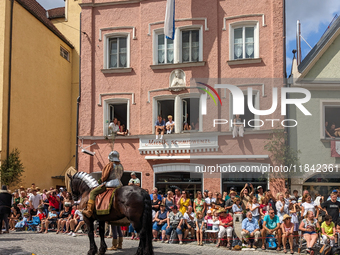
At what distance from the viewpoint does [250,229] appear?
13.1 metres

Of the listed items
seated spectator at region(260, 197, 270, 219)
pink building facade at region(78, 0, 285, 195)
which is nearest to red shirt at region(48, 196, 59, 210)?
pink building facade at region(78, 0, 285, 195)

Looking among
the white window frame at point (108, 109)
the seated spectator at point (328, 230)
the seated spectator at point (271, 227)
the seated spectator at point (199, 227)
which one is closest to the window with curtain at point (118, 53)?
the white window frame at point (108, 109)

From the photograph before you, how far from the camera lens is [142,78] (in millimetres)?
20438

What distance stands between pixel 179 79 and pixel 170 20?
110 inches

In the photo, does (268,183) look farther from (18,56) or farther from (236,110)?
(18,56)

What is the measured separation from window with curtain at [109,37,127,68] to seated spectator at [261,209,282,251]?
449 inches

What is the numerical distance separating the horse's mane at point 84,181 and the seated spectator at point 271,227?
556 cm

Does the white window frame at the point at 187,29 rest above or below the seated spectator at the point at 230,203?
above

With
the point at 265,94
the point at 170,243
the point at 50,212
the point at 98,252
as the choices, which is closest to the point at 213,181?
the point at 265,94

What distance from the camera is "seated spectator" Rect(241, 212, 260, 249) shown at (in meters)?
13.0

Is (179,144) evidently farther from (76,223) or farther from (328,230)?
(328,230)

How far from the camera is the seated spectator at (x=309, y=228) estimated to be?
12281 mm

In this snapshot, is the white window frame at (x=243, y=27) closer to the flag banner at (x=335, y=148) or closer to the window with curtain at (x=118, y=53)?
the flag banner at (x=335, y=148)

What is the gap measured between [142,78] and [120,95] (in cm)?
143
